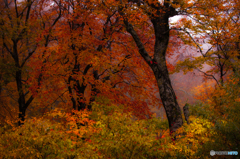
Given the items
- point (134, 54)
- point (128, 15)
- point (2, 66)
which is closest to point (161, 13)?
point (128, 15)

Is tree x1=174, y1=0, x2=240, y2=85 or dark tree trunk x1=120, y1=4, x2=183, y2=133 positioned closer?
dark tree trunk x1=120, y1=4, x2=183, y2=133

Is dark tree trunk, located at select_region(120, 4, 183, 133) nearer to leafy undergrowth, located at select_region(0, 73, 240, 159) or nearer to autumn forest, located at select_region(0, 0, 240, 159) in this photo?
autumn forest, located at select_region(0, 0, 240, 159)

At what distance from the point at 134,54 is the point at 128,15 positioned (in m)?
3.02

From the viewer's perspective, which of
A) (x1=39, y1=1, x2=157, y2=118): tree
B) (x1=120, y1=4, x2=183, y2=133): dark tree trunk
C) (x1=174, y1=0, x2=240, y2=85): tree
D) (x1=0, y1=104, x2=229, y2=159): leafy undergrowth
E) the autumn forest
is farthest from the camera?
(x1=39, y1=1, x2=157, y2=118): tree

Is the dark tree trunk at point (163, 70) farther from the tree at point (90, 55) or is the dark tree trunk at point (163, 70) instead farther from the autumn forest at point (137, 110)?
the tree at point (90, 55)

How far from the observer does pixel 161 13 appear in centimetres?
783

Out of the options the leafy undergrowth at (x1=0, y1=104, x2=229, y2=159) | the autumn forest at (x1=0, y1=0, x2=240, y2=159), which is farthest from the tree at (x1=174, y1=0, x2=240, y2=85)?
the leafy undergrowth at (x1=0, y1=104, x2=229, y2=159)

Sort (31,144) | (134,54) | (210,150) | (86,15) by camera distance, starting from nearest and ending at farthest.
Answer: (210,150) < (31,144) < (86,15) < (134,54)

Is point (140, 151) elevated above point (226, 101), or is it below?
below

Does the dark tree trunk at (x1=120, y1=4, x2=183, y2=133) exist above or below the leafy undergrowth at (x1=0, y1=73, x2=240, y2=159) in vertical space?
above

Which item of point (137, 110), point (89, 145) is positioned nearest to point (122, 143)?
point (89, 145)

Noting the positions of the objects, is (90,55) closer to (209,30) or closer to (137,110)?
(137,110)

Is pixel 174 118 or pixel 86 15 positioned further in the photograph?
pixel 86 15

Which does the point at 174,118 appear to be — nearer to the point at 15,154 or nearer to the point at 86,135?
the point at 86,135
